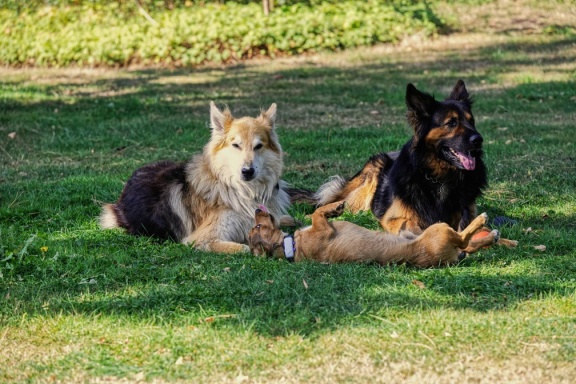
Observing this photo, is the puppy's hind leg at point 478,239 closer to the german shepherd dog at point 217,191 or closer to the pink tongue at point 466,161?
the pink tongue at point 466,161

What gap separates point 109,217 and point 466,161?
316 centimetres

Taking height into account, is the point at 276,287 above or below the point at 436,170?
below

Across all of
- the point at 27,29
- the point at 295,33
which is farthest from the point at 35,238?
the point at 27,29

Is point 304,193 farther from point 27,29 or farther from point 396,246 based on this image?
point 27,29

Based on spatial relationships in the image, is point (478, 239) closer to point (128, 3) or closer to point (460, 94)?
point (460, 94)

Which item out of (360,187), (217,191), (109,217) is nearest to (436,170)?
(360,187)

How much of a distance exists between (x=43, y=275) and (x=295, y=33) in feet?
41.0

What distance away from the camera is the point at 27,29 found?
18.7 metres

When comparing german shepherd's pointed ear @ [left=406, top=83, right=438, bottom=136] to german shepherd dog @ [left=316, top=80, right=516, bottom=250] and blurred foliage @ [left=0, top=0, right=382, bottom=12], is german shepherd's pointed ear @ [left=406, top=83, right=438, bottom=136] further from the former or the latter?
blurred foliage @ [left=0, top=0, right=382, bottom=12]

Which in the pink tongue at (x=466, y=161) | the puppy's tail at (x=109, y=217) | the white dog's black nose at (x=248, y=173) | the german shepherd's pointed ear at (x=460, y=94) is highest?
the german shepherd's pointed ear at (x=460, y=94)

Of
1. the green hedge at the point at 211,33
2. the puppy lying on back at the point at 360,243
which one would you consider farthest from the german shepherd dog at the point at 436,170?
the green hedge at the point at 211,33

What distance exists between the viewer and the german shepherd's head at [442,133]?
643cm

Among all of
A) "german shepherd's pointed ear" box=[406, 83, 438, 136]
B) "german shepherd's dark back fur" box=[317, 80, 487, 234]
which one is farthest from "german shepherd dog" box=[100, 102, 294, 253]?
"german shepherd's pointed ear" box=[406, 83, 438, 136]

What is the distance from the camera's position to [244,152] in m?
6.79
